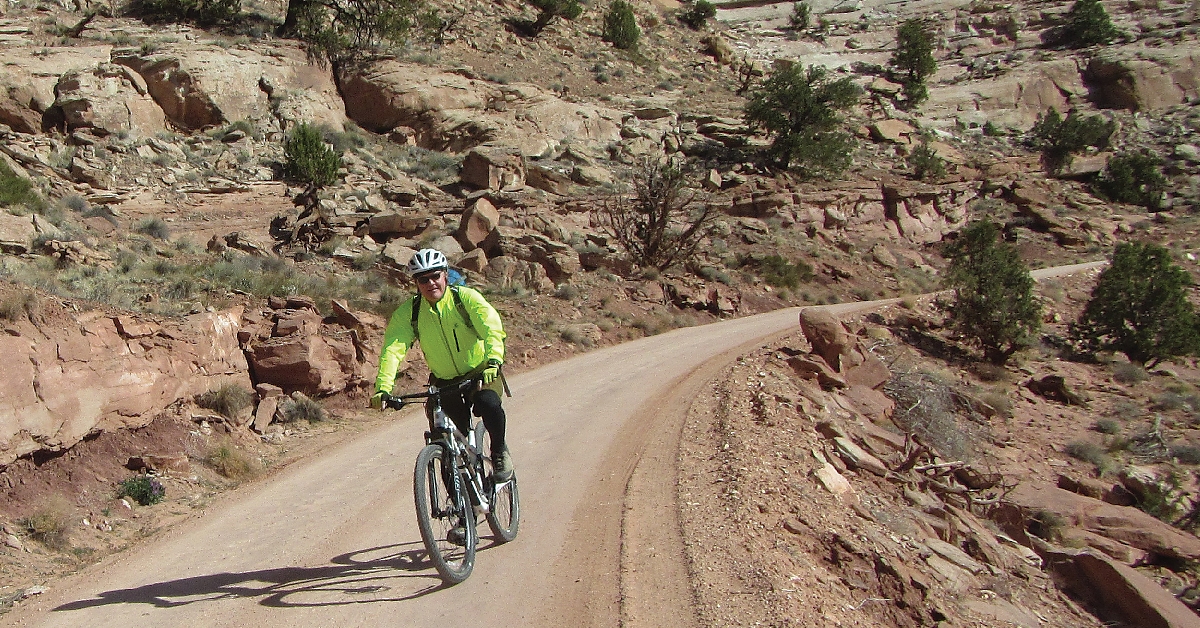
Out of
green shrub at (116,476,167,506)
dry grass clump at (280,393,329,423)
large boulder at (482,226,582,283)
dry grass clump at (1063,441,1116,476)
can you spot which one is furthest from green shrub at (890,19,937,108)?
green shrub at (116,476,167,506)

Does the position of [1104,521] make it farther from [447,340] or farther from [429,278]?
[429,278]

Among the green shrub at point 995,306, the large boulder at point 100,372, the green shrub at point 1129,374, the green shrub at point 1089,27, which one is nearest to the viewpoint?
the large boulder at point 100,372

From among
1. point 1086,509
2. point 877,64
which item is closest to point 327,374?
point 1086,509

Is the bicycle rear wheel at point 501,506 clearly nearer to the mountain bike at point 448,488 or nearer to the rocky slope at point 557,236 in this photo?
the mountain bike at point 448,488

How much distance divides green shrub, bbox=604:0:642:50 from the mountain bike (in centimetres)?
5061

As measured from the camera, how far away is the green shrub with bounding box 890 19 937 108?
55.7 meters

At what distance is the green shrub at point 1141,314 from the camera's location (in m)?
21.4

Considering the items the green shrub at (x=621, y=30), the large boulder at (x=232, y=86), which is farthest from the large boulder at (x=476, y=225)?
the green shrub at (x=621, y=30)

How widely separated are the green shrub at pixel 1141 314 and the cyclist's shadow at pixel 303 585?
23.1 meters

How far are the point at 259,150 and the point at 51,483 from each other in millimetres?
24105

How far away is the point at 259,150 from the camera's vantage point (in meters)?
28.6

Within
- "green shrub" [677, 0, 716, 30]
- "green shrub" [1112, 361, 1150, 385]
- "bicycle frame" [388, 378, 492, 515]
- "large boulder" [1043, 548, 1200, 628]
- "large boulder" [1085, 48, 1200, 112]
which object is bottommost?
"green shrub" [1112, 361, 1150, 385]

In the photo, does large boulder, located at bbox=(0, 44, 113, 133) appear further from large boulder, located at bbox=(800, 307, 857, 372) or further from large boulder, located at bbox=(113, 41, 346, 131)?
large boulder, located at bbox=(800, 307, 857, 372)

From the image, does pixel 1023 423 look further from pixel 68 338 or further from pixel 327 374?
pixel 68 338
